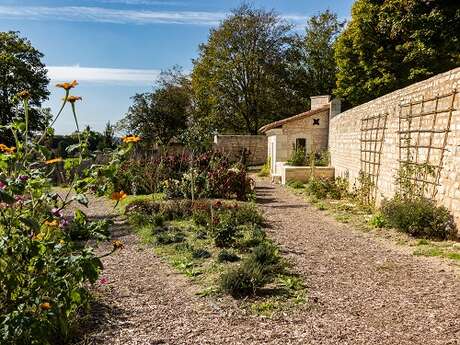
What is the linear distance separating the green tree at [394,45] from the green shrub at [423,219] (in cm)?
1208

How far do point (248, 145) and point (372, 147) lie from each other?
15.0 meters

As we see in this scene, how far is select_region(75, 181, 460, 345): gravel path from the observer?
3668mm

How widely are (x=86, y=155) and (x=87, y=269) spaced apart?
783 mm

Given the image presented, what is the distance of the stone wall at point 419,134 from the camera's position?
7.07 m

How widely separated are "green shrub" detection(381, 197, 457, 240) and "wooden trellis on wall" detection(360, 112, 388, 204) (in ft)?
8.98

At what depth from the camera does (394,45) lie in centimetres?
2036

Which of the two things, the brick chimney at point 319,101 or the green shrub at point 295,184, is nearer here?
the green shrub at point 295,184

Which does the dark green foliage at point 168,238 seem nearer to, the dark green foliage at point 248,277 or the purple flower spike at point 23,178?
the dark green foliage at point 248,277

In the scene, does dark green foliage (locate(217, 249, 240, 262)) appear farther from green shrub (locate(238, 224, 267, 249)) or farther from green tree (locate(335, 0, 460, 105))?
green tree (locate(335, 0, 460, 105))

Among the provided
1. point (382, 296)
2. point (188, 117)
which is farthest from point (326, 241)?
point (188, 117)

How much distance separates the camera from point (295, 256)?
6.39 metres

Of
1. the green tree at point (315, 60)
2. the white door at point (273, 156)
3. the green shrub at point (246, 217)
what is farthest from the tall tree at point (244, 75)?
the green shrub at point (246, 217)

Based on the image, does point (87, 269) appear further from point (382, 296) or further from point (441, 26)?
point (441, 26)

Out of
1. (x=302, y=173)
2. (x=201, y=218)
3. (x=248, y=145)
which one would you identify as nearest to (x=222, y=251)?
(x=201, y=218)
